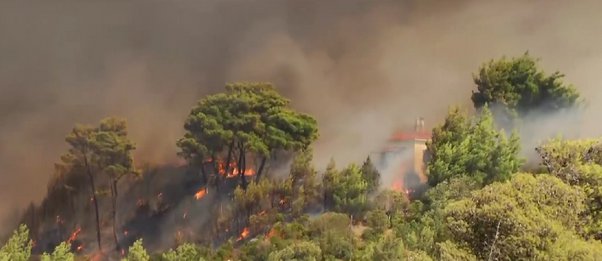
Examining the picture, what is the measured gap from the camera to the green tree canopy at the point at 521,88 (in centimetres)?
950

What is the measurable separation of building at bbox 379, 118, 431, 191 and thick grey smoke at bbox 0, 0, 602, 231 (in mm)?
222

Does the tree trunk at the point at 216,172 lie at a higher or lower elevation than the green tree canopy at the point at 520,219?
higher

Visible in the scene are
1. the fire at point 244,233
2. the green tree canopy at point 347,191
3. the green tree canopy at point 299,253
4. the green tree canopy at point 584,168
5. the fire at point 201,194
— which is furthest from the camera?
the fire at point 201,194

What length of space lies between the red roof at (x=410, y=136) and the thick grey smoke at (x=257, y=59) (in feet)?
0.49

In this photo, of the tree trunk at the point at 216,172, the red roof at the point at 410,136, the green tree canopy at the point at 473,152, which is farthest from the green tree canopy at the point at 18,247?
the green tree canopy at the point at 473,152

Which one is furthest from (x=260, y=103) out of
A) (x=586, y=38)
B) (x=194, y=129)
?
(x=586, y=38)

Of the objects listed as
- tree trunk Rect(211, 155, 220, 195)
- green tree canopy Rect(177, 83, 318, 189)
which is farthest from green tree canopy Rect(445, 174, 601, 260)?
tree trunk Rect(211, 155, 220, 195)

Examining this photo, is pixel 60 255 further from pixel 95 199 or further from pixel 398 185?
pixel 398 185

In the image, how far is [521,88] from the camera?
9.52 meters

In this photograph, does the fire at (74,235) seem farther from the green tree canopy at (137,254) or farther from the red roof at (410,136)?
the red roof at (410,136)

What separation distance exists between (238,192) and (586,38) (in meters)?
5.68

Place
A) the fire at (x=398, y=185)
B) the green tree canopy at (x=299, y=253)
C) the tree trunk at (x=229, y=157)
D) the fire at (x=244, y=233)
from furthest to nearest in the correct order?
the fire at (x=398, y=185) → the tree trunk at (x=229, y=157) → the fire at (x=244, y=233) → the green tree canopy at (x=299, y=253)

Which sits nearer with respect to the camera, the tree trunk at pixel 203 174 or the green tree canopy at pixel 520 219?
the green tree canopy at pixel 520 219

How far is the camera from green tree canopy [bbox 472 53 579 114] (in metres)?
9.50
